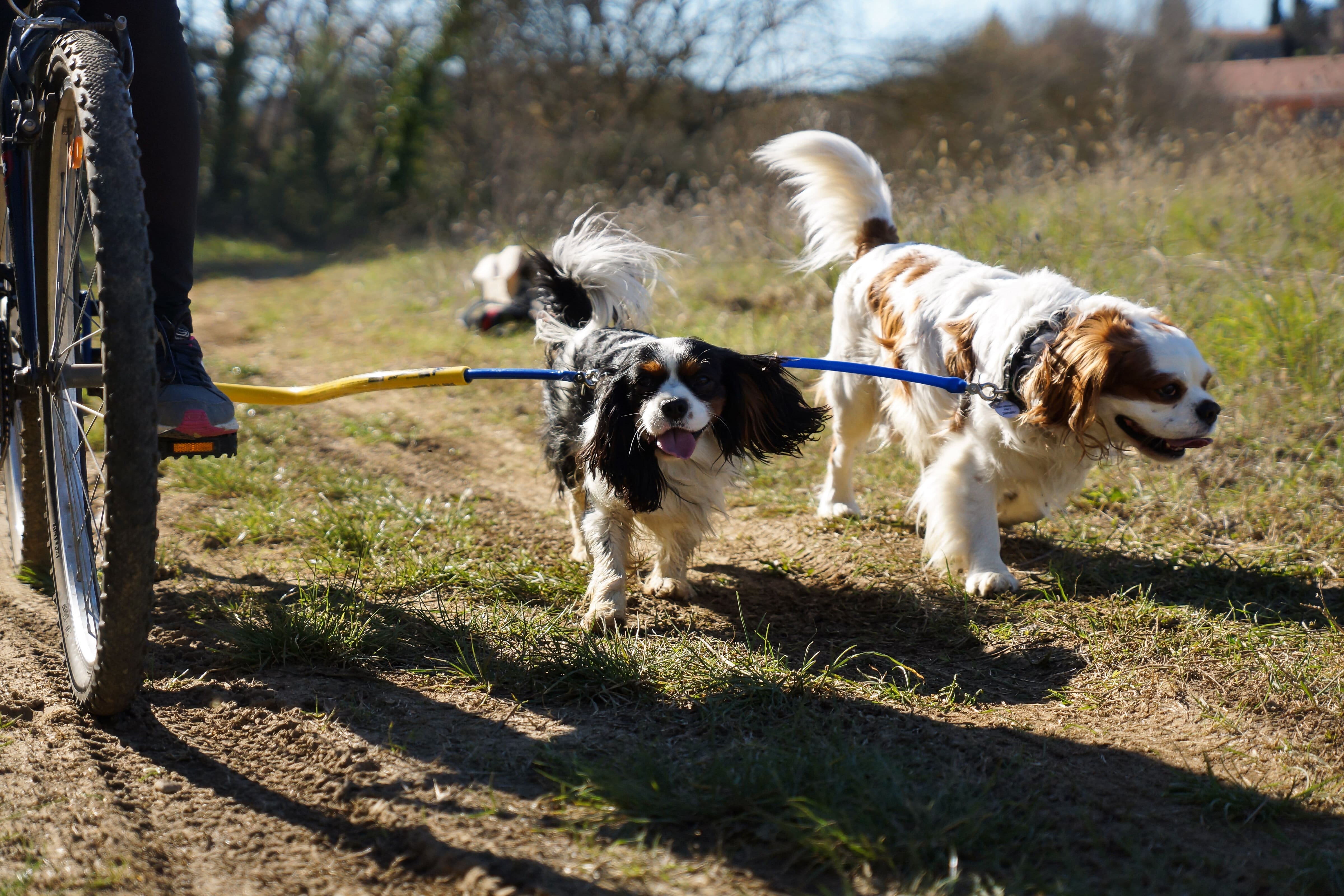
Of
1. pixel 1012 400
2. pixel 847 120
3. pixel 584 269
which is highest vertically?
pixel 847 120

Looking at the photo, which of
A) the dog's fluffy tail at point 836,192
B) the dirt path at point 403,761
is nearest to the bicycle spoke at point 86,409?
the dirt path at point 403,761

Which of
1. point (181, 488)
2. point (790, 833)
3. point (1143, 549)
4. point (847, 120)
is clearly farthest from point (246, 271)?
point (790, 833)

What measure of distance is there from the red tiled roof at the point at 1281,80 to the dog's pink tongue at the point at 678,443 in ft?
22.1

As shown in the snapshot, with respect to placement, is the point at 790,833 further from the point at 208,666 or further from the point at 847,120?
the point at 847,120

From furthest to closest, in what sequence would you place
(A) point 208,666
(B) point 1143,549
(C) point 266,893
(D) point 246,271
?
1. (D) point 246,271
2. (B) point 1143,549
3. (A) point 208,666
4. (C) point 266,893

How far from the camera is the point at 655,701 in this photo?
7.20ft

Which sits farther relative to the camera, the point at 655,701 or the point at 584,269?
the point at 584,269

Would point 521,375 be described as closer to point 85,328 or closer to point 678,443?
point 678,443

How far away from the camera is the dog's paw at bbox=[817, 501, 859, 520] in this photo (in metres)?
3.78

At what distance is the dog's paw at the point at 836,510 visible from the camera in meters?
3.78

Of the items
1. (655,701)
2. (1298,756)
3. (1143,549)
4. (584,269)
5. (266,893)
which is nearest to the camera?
(266,893)

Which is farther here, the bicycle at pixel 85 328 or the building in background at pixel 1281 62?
the building in background at pixel 1281 62

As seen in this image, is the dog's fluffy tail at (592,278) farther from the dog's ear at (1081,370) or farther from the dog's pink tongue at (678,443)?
the dog's ear at (1081,370)

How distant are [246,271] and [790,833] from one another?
13508mm
